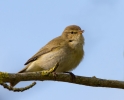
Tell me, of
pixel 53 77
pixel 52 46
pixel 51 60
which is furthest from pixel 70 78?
pixel 52 46

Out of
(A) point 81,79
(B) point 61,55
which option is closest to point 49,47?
(B) point 61,55

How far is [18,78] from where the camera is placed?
3.64m

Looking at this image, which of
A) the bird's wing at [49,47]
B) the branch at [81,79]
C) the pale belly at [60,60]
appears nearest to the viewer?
the branch at [81,79]

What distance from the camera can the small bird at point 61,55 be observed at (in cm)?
582

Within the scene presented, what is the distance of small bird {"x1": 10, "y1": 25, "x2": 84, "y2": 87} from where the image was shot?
5820mm

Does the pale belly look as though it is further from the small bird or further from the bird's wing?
the bird's wing

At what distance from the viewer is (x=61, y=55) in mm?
5875

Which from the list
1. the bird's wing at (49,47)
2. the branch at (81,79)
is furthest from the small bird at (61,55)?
the branch at (81,79)

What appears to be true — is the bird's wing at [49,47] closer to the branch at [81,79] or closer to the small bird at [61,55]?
the small bird at [61,55]

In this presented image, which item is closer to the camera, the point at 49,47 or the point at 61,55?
the point at 61,55

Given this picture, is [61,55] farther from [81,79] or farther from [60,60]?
[81,79]

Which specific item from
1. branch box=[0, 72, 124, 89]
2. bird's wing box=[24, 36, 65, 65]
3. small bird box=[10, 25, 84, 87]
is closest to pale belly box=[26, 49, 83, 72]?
small bird box=[10, 25, 84, 87]

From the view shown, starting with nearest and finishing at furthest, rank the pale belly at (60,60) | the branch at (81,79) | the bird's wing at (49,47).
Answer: the branch at (81,79)
the pale belly at (60,60)
the bird's wing at (49,47)

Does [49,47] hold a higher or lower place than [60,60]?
higher
